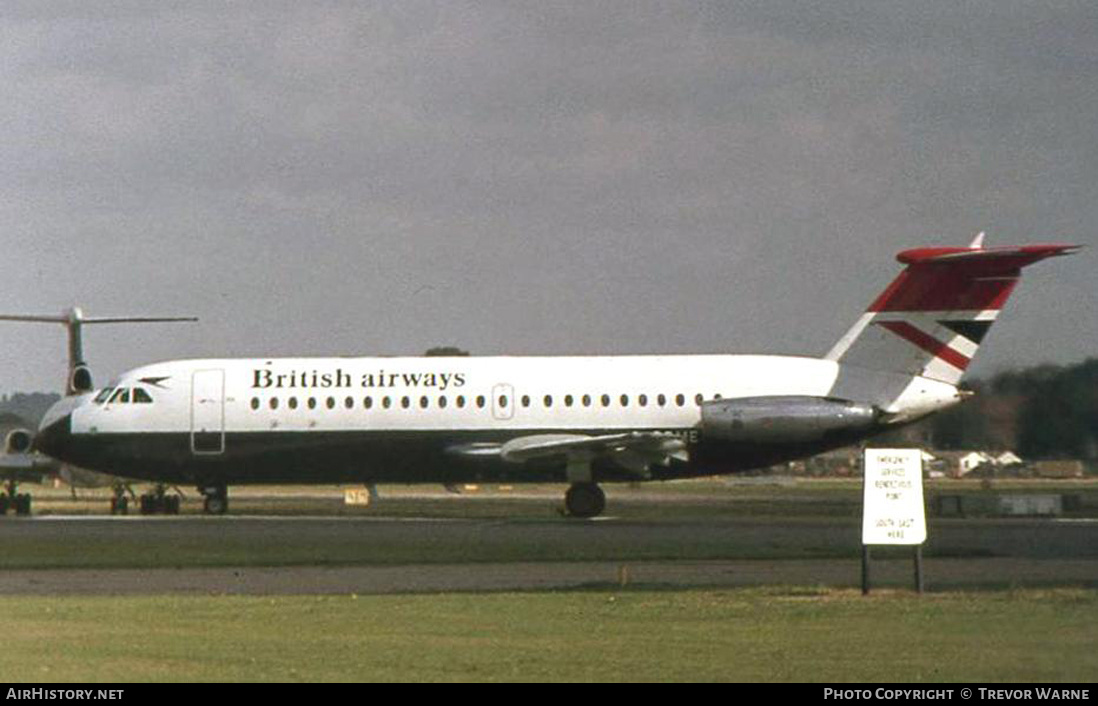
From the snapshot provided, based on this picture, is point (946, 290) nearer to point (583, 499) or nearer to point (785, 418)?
point (785, 418)

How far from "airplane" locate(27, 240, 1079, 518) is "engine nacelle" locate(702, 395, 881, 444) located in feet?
0.14

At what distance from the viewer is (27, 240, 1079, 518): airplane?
143 ft

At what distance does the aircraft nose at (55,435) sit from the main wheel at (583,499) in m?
12.4

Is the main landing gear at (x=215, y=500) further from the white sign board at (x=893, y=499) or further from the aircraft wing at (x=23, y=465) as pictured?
the white sign board at (x=893, y=499)

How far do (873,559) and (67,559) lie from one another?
1204cm

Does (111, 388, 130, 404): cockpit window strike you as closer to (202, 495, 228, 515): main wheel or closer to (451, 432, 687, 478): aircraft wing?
(202, 495, 228, 515): main wheel

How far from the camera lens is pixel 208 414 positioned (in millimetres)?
46188

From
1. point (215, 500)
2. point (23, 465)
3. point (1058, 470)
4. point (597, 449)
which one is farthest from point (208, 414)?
point (1058, 470)

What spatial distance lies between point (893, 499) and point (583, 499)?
22.5m

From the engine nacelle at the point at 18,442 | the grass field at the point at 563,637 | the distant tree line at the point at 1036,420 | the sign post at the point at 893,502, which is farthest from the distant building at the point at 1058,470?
the grass field at the point at 563,637

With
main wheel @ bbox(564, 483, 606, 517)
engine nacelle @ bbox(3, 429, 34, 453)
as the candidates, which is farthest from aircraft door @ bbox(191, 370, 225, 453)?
engine nacelle @ bbox(3, 429, 34, 453)

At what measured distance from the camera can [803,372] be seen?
43.9 metres
